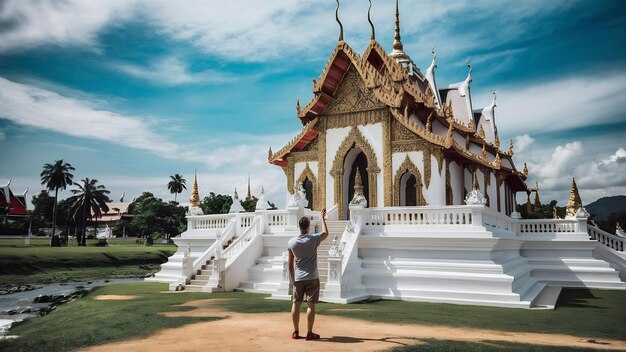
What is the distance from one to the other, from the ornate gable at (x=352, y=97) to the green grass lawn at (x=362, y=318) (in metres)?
8.48

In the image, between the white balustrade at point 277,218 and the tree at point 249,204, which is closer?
the white balustrade at point 277,218

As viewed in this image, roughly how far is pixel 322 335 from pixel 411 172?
10.7 meters

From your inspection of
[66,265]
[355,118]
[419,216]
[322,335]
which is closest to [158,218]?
[66,265]

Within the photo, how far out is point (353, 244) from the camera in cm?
1326

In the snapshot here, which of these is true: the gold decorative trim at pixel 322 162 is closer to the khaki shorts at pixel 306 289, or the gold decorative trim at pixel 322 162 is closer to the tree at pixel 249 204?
the khaki shorts at pixel 306 289

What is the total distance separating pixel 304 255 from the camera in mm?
7125

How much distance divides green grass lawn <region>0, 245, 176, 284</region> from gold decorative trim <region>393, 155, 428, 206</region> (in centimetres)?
1843

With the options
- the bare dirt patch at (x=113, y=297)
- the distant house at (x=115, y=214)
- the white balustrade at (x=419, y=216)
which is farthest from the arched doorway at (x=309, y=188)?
the distant house at (x=115, y=214)

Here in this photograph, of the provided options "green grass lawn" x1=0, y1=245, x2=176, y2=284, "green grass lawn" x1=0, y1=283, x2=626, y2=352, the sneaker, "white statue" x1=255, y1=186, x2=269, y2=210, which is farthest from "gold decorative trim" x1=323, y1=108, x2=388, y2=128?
"green grass lawn" x1=0, y1=245, x2=176, y2=284

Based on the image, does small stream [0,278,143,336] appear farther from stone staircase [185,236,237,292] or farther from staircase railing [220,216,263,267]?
staircase railing [220,216,263,267]

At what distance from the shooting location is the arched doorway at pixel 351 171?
1895 centimetres

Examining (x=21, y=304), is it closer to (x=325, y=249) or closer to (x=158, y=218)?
(x=325, y=249)

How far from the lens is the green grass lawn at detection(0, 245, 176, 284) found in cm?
2730

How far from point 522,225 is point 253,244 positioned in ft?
32.9
